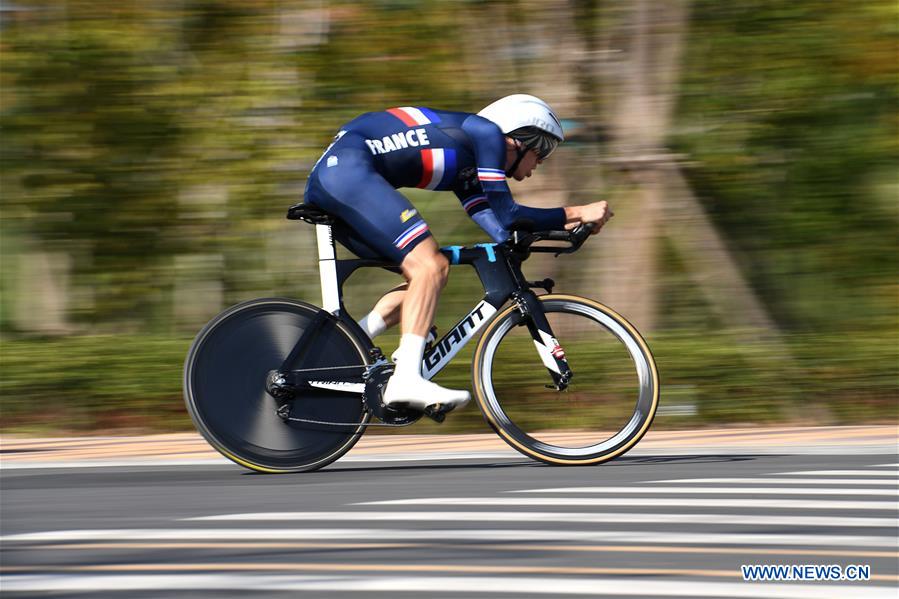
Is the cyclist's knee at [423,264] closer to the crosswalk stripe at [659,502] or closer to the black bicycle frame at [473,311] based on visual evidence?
the black bicycle frame at [473,311]

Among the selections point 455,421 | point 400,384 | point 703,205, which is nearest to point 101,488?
point 400,384

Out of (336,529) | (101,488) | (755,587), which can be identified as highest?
(755,587)

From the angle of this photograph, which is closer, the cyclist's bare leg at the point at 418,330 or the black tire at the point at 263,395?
the cyclist's bare leg at the point at 418,330

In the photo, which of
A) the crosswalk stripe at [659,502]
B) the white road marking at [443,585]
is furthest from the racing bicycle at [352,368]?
the white road marking at [443,585]

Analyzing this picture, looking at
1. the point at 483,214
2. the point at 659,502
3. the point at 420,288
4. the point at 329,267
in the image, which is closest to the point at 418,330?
the point at 420,288

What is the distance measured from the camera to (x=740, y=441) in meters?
8.81

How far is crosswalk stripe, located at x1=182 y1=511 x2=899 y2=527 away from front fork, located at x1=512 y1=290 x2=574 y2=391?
180cm

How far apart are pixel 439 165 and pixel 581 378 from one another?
1.33 m

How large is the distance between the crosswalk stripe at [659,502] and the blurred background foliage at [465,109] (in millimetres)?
5590

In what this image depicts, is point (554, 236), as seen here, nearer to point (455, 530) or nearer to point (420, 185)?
point (420, 185)

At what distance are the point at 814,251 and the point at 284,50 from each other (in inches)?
177

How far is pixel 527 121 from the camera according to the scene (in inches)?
291

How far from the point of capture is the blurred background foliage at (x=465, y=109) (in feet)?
38.4

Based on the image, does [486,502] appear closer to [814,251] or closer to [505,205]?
[505,205]
